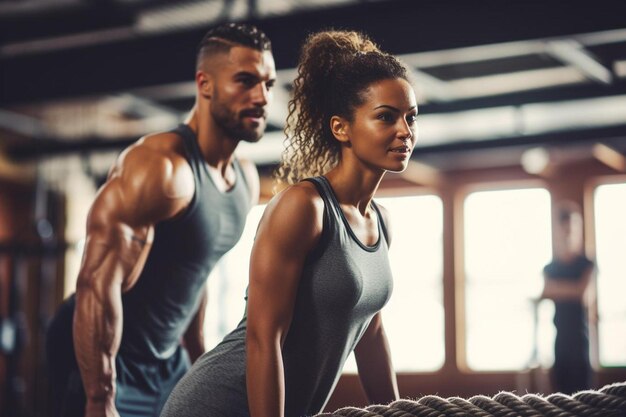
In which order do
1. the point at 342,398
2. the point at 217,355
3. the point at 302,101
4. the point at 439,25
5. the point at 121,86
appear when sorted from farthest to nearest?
the point at 342,398
the point at 121,86
the point at 439,25
the point at 302,101
the point at 217,355

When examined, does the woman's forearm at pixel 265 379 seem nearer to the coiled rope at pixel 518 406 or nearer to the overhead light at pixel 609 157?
the coiled rope at pixel 518 406

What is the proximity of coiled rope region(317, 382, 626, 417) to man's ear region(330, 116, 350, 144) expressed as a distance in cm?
74

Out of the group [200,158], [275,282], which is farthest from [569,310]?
[275,282]

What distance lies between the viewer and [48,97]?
436 cm

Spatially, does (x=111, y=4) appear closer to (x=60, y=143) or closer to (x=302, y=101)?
(x=60, y=143)

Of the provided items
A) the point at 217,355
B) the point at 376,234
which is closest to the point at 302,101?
the point at 376,234

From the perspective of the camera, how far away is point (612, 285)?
9984mm

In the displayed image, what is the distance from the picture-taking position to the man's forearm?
2.24 meters

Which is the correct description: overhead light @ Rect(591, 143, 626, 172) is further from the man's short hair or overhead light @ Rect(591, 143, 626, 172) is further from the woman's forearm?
the woman's forearm

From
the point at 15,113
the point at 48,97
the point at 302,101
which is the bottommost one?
the point at 302,101

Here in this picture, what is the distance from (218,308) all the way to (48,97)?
736 centimetres

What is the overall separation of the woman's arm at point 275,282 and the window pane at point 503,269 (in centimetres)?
913

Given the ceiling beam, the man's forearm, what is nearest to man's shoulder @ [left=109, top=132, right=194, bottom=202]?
the man's forearm

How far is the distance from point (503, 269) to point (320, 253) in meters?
9.25
